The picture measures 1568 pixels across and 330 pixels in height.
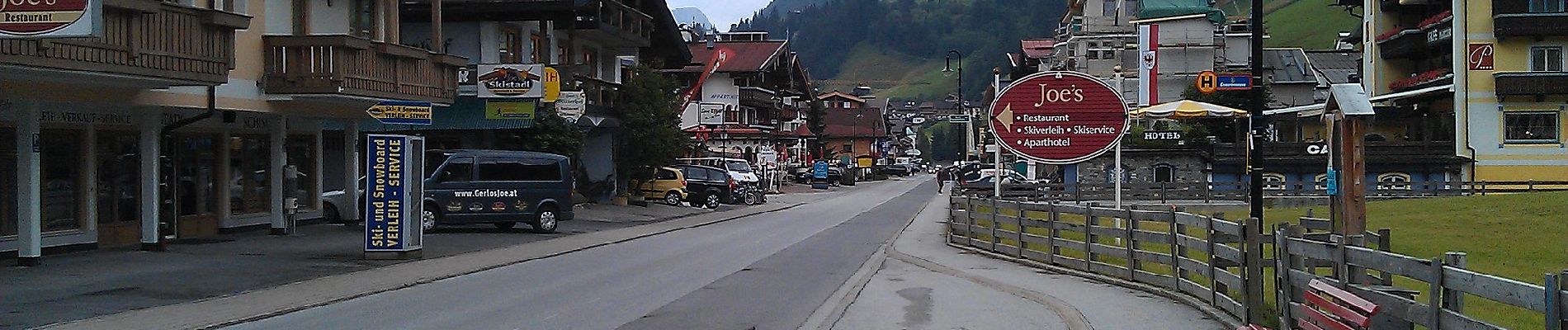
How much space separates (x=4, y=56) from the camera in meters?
16.3

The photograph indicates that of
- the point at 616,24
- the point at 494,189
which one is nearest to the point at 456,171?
the point at 494,189

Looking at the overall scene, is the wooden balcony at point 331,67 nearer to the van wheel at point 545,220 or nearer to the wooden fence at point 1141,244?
the van wheel at point 545,220

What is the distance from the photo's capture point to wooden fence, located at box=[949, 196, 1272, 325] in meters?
12.3

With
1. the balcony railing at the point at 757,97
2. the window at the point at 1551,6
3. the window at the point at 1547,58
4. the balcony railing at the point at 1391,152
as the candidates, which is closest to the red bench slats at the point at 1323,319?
the balcony railing at the point at 1391,152

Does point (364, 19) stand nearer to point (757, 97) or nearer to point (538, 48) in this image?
point (538, 48)

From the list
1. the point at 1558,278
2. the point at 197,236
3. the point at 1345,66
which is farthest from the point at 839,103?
the point at 1558,278

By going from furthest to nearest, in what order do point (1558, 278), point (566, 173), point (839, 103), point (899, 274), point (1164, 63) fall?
point (839, 103), point (1164, 63), point (566, 173), point (899, 274), point (1558, 278)

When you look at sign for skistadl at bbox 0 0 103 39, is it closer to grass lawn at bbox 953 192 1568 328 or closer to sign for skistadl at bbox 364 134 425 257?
sign for skistadl at bbox 364 134 425 257

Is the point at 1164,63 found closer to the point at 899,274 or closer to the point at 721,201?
the point at 721,201

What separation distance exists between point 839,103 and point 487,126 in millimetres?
129782

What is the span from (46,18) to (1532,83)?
46439 mm

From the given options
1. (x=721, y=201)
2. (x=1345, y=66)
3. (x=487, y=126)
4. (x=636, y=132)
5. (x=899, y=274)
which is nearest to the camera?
(x=899, y=274)

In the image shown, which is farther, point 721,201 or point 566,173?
point 721,201

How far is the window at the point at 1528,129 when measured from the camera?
157ft
